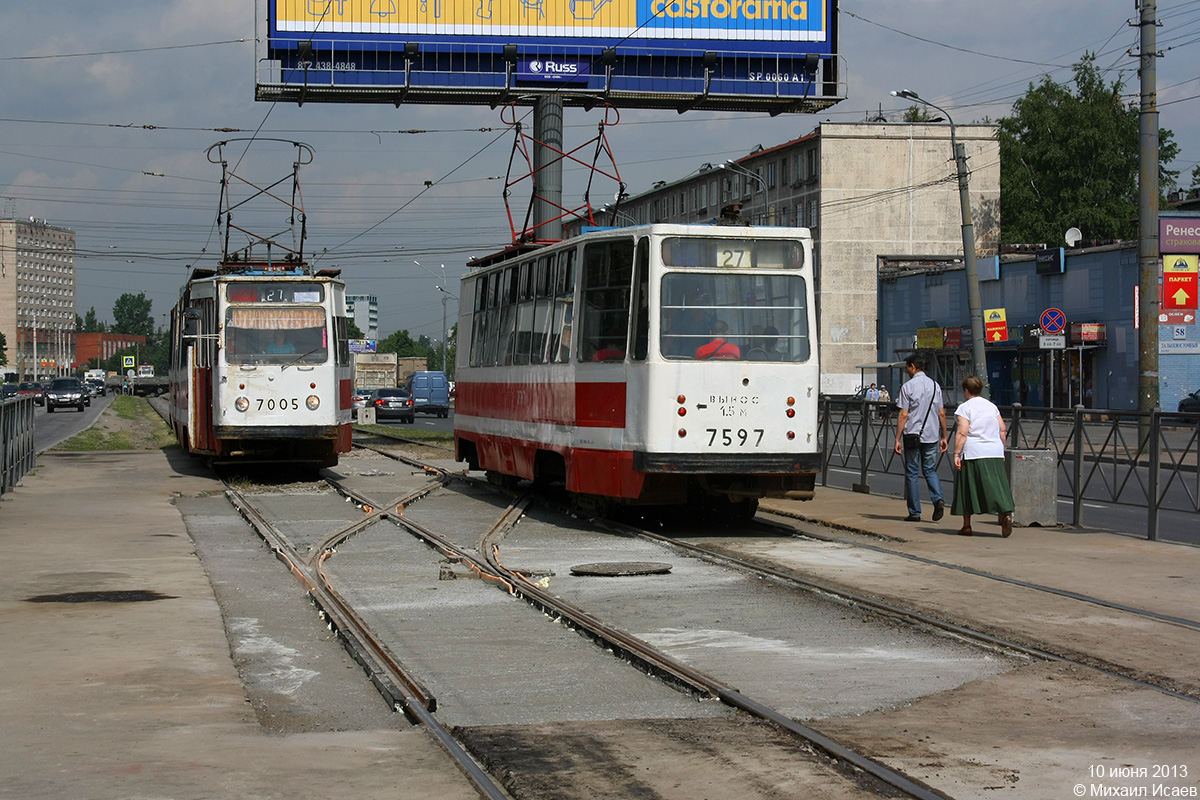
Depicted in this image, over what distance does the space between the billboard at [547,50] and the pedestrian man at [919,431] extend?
18.4m

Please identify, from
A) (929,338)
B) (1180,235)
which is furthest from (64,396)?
(1180,235)

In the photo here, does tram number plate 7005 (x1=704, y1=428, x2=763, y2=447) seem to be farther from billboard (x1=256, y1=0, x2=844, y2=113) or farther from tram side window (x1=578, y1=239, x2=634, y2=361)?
billboard (x1=256, y1=0, x2=844, y2=113)

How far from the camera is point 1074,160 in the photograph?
72750 mm

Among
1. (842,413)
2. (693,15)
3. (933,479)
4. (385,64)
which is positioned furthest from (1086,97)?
(933,479)

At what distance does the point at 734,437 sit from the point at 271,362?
989 centimetres

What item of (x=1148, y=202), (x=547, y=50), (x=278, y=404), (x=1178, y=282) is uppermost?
(x=547, y=50)

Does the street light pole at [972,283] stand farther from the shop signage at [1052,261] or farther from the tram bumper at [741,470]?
the shop signage at [1052,261]

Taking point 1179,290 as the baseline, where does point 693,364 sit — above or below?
below

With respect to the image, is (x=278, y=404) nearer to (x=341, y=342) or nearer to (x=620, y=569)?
(x=341, y=342)

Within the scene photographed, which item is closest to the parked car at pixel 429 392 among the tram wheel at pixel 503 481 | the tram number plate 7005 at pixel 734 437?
the tram wheel at pixel 503 481

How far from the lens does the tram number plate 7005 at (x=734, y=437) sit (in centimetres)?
1387

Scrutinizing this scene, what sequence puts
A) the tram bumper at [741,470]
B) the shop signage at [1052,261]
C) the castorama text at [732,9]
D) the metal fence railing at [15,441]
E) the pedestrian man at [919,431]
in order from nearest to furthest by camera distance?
the tram bumper at [741,470]
the pedestrian man at [919,431]
the metal fence railing at [15,441]
the castorama text at [732,9]
the shop signage at [1052,261]

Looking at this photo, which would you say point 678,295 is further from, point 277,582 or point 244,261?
point 244,261

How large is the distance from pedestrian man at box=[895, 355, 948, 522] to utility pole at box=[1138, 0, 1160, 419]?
17.4 ft
